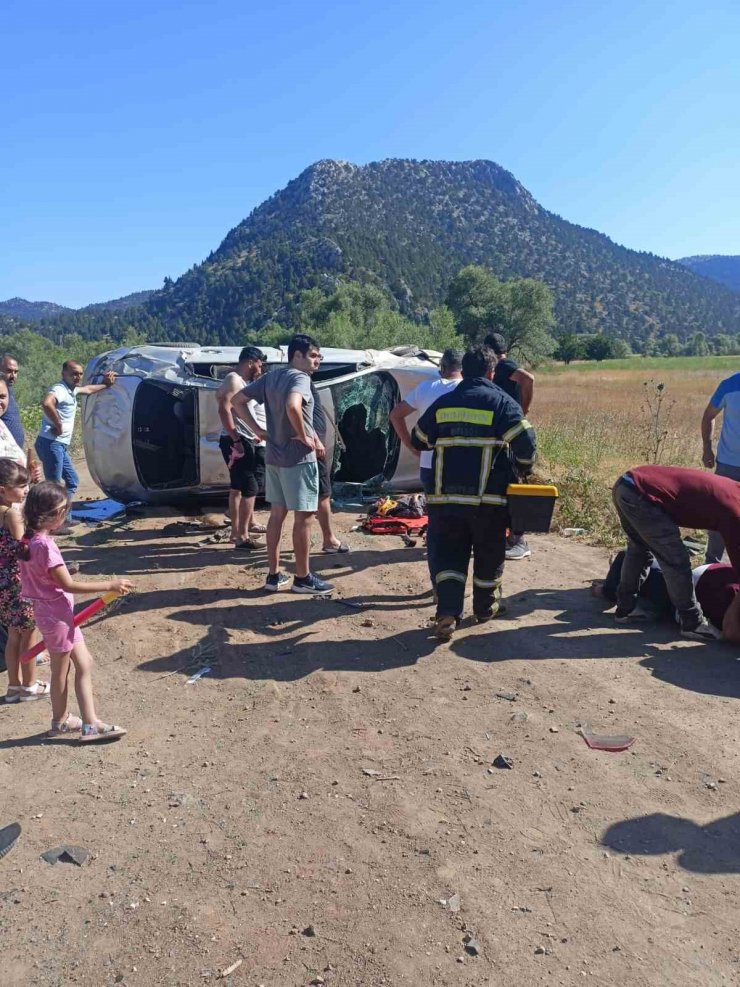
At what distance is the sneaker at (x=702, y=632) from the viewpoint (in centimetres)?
497

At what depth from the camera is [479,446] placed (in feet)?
16.1

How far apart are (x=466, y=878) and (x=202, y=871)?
1016 millimetres

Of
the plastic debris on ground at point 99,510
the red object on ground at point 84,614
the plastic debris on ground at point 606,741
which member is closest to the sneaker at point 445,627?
the plastic debris on ground at point 606,741

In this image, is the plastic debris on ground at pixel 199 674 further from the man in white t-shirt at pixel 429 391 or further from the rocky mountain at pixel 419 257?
the rocky mountain at pixel 419 257

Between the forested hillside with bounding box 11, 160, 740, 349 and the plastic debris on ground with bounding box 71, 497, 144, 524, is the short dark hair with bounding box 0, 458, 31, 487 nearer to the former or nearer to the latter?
the plastic debris on ground with bounding box 71, 497, 144, 524

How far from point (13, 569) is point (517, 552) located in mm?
4445

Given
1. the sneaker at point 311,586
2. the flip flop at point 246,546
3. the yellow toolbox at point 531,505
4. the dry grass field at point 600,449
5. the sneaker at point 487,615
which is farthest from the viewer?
the dry grass field at point 600,449

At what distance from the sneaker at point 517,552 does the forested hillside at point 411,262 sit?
84.0 meters

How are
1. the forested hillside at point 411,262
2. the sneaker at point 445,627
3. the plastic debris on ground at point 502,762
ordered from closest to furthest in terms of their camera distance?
the plastic debris on ground at point 502,762
the sneaker at point 445,627
the forested hillside at point 411,262

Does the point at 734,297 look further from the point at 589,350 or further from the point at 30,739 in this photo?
the point at 30,739

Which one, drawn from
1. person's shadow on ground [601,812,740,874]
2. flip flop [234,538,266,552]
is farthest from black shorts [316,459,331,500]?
person's shadow on ground [601,812,740,874]

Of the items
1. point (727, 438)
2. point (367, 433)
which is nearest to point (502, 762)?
point (727, 438)

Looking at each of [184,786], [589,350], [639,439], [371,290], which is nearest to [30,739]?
[184,786]

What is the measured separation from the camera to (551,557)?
7070 mm
